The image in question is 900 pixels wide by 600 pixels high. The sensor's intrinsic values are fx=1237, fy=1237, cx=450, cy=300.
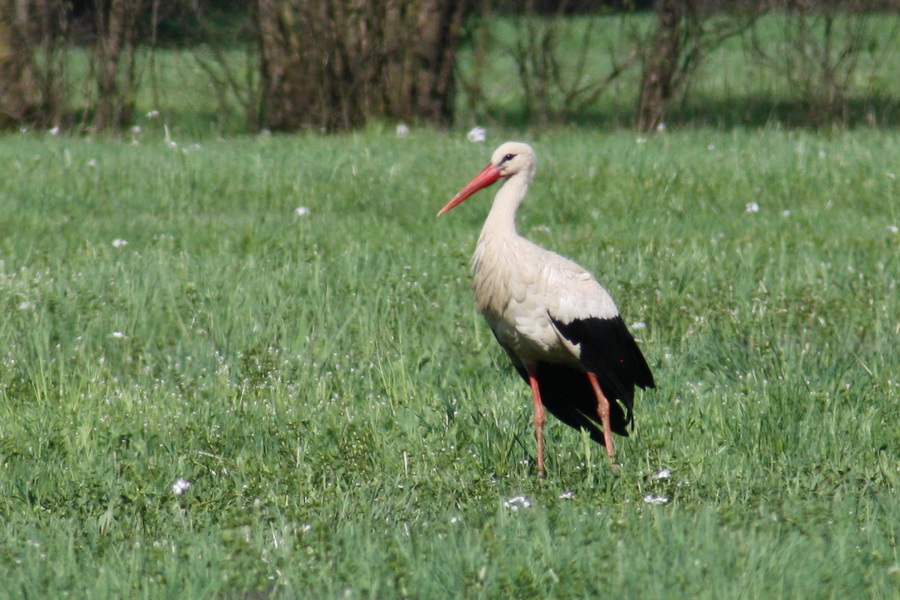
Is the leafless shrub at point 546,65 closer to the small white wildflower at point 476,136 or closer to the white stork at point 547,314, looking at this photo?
the small white wildflower at point 476,136

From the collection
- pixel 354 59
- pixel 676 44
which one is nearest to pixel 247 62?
pixel 354 59

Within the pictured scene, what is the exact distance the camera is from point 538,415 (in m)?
4.79

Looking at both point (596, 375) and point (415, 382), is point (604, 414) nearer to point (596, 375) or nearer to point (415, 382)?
point (596, 375)

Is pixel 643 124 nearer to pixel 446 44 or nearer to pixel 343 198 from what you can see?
pixel 446 44

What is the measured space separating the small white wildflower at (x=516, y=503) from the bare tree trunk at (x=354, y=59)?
767 cm

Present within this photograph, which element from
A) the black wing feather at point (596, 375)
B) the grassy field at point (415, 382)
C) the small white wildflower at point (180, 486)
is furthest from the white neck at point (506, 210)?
the small white wildflower at point (180, 486)

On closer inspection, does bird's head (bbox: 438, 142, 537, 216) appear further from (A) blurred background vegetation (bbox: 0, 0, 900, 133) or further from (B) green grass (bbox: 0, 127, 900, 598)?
(A) blurred background vegetation (bbox: 0, 0, 900, 133)

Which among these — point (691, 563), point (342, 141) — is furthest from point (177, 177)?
point (691, 563)

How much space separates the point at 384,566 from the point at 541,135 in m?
8.70

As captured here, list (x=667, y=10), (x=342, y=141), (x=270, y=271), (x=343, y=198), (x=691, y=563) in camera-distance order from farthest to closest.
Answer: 1. (x=667, y=10)
2. (x=342, y=141)
3. (x=343, y=198)
4. (x=270, y=271)
5. (x=691, y=563)

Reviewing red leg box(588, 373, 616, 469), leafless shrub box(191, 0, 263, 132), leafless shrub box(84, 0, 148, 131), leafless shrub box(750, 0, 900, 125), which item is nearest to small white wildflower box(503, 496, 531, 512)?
red leg box(588, 373, 616, 469)

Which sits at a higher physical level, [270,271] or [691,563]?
[691,563]

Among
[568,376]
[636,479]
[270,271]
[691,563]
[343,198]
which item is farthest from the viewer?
[343,198]

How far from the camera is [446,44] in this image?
11.7 meters
